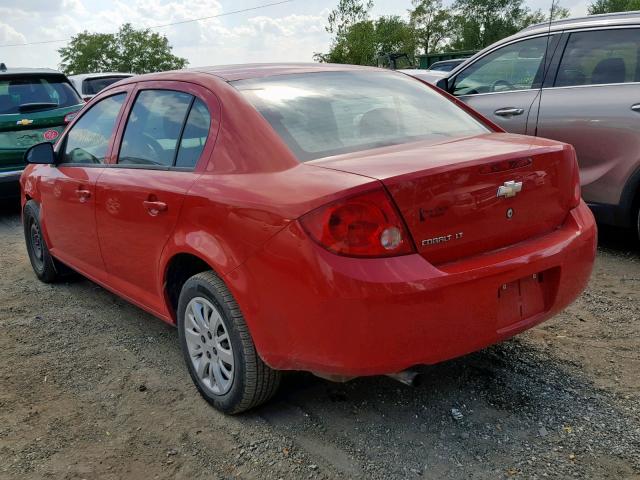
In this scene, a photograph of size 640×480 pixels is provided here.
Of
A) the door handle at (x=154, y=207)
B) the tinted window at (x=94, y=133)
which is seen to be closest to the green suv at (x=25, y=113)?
the tinted window at (x=94, y=133)

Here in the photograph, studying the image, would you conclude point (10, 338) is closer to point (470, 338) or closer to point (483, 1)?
point (470, 338)

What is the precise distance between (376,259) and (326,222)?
23 centimetres

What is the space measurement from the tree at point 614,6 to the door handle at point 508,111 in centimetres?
7095

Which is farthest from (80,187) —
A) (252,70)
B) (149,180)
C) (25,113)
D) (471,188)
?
(25,113)

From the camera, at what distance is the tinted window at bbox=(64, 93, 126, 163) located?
3.85 metres

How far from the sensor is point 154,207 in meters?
3.11

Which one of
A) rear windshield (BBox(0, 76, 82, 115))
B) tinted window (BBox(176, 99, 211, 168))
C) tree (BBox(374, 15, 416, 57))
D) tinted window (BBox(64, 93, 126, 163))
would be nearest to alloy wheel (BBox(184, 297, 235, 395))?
tinted window (BBox(176, 99, 211, 168))

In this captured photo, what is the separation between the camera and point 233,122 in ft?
9.25

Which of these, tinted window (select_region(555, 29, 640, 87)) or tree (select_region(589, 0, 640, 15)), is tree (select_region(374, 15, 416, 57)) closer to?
tree (select_region(589, 0, 640, 15))

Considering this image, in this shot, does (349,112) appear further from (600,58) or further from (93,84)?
(93,84)

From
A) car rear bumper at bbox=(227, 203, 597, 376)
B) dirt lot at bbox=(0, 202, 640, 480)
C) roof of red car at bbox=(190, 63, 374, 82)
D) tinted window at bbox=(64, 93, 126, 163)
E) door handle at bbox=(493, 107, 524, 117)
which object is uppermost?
roof of red car at bbox=(190, 63, 374, 82)

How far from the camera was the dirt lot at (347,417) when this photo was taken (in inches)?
99.3

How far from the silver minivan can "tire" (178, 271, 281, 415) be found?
3.33 meters

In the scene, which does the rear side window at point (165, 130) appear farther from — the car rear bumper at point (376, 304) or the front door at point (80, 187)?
the car rear bumper at point (376, 304)
